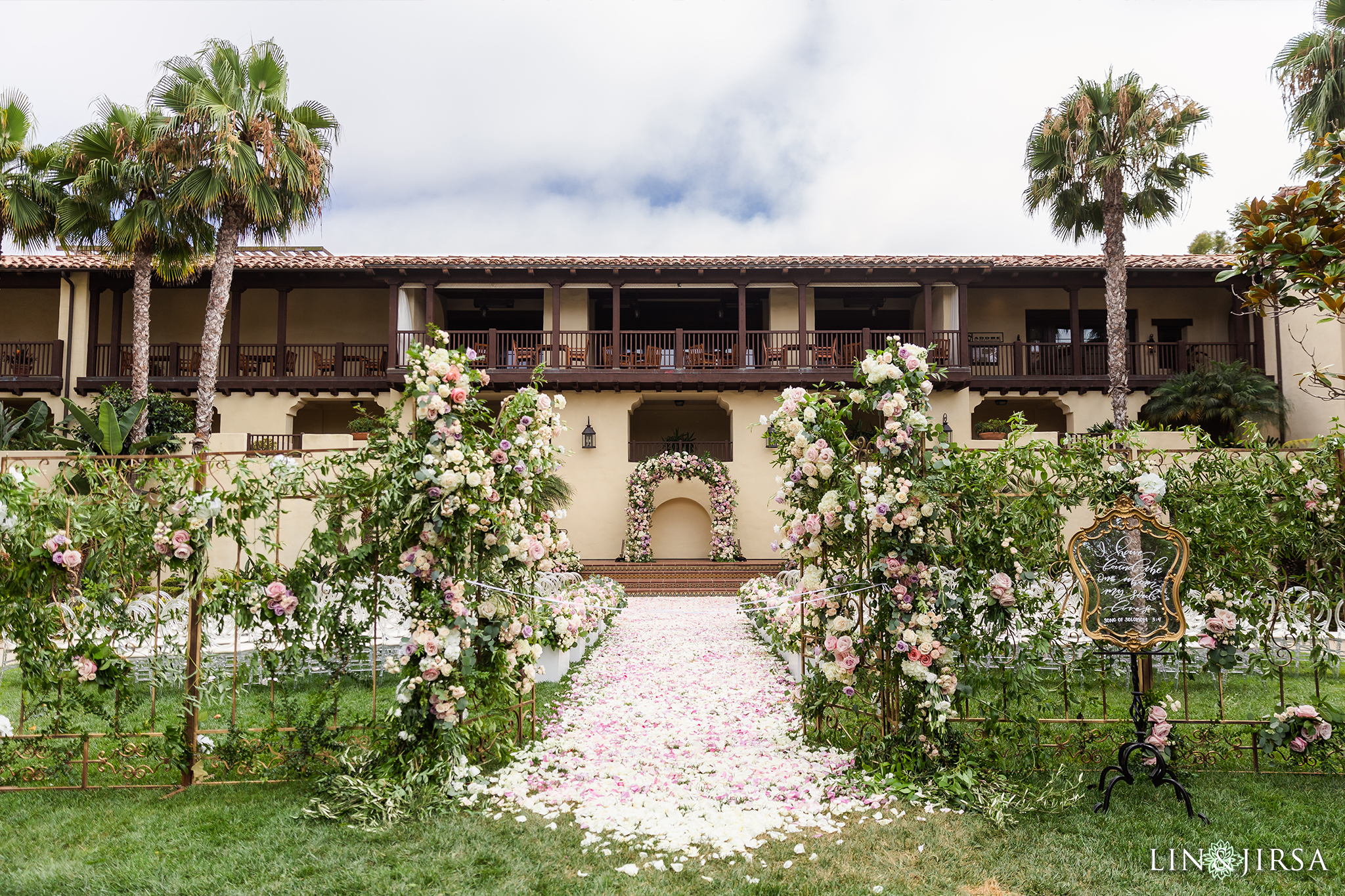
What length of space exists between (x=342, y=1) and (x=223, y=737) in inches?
282

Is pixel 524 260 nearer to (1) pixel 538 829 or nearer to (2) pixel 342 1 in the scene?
(2) pixel 342 1

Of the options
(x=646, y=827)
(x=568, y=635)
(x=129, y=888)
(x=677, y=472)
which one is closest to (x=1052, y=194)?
(x=677, y=472)

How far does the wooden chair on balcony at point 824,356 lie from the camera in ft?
56.2

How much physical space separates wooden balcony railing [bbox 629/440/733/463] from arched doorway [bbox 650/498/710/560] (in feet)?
4.16

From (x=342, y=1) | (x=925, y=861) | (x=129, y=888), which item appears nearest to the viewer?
(x=129, y=888)

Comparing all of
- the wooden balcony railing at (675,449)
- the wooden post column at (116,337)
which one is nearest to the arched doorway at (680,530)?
the wooden balcony railing at (675,449)

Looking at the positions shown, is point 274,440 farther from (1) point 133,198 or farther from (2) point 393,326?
(1) point 133,198

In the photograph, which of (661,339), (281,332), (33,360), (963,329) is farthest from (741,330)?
(33,360)

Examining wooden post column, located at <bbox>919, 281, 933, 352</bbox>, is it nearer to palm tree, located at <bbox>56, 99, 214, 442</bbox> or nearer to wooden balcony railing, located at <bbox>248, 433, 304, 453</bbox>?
wooden balcony railing, located at <bbox>248, 433, 304, 453</bbox>

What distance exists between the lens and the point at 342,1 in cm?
769

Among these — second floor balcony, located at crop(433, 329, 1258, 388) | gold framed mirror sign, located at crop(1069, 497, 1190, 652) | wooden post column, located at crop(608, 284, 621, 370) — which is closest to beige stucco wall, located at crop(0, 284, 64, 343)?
second floor balcony, located at crop(433, 329, 1258, 388)

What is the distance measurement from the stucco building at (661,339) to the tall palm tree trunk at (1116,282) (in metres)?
3.10

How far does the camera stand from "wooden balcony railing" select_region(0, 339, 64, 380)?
1733 centimetres

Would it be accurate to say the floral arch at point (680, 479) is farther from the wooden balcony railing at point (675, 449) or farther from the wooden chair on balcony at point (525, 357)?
the wooden chair on balcony at point (525, 357)
